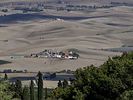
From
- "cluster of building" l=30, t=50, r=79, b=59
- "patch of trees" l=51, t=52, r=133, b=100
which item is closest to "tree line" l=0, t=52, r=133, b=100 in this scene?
"patch of trees" l=51, t=52, r=133, b=100

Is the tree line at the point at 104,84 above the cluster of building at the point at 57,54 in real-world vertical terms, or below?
above

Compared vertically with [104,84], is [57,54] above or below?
below

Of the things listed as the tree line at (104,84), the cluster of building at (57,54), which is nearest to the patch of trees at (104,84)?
the tree line at (104,84)

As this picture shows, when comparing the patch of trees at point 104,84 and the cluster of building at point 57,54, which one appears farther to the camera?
the cluster of building at point 57,54

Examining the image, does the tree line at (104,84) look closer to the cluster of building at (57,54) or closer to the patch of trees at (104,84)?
the patch of trees at (104,84)

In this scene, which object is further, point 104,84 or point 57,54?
point 57,54

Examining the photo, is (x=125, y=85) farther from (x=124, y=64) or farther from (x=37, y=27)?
(x=37, y=27)

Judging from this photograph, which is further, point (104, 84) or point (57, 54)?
point (57, 54)

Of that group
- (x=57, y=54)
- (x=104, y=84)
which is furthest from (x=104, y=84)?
(x=57, y=54)

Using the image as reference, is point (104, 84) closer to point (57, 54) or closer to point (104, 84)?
point (104, 84)

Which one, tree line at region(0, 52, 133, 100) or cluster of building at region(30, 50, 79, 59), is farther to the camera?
cluster of building at region(30, 50, 79, 59)

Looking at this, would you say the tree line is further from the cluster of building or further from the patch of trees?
the cluster of building
